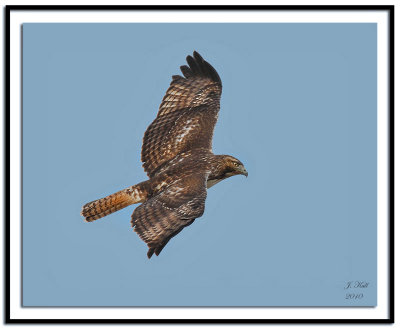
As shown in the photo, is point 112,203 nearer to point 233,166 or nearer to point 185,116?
point 233,166

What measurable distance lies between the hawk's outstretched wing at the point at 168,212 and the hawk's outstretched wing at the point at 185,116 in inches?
33.1

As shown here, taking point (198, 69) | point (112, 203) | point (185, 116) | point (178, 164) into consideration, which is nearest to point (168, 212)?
point (112, 203)

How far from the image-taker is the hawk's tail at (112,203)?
767 centimetres

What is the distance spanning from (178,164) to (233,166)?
1.84ft

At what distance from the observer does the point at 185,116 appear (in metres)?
8.48

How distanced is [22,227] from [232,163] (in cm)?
222
